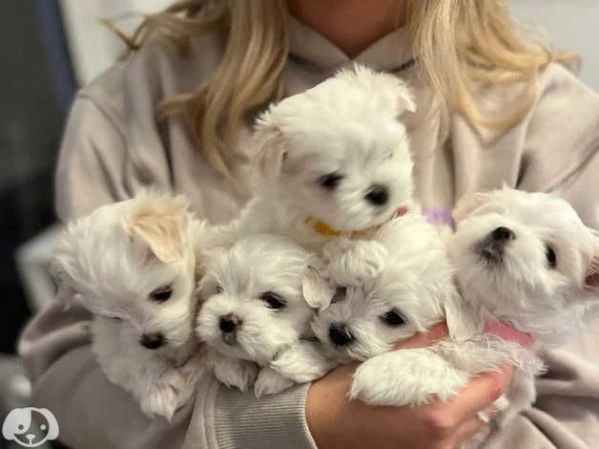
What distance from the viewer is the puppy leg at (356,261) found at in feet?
2.61

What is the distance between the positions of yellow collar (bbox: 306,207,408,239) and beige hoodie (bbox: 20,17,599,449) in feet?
0.48

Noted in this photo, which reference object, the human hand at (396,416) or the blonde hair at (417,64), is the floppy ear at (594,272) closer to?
the human hand at (396,416)

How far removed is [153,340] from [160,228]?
107 millimetres

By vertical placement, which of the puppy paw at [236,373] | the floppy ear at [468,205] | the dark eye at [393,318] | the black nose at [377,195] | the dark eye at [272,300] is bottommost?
the puppy paw at [236,373]

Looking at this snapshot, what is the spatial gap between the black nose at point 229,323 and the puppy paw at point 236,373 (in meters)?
0.07

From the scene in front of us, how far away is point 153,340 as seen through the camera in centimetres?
85

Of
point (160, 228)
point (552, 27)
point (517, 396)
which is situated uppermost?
point (160, 228)

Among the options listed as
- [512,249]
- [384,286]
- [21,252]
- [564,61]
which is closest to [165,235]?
[384,286]

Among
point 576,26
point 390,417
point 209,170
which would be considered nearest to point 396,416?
point 390,417

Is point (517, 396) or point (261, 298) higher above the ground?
point (261, 298)

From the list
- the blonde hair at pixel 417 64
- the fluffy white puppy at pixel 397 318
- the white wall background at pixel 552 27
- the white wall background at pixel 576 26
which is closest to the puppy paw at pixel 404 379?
Answer: the fluffy white puppy at pixel 397 318

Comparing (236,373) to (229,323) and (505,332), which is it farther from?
(505,332)

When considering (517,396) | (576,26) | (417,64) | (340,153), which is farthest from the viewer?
(576,26)

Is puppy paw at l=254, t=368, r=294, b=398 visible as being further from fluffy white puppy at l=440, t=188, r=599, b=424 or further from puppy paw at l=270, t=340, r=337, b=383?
fluffy white puppy at l=440, t=188, r=599, b=424
